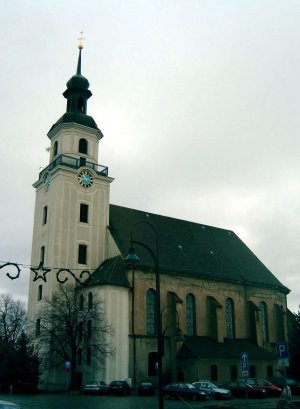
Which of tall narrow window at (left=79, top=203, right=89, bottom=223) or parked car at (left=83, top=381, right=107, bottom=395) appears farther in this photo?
tall narrow window at (left=79, top=203, right=89, bottom=223)

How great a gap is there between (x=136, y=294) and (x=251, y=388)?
1319cm

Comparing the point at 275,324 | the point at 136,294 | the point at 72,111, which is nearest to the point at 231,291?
the point at 275,324

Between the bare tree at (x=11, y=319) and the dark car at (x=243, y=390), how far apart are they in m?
36.6

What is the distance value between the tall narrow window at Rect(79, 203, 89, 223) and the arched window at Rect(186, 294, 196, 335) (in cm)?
1271

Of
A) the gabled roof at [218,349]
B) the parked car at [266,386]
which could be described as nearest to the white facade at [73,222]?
the gabled roof at [218,349]

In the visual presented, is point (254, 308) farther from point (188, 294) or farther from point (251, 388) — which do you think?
point (251, 388)

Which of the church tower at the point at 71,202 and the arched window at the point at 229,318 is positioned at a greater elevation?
the church tower at the point at 71,202

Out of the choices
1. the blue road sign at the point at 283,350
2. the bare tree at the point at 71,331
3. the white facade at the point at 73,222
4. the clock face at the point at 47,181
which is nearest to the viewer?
the blue road sign at the point at 283,350

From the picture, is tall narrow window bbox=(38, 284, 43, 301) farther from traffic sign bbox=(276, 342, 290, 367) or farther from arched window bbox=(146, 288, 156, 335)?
traffic sign bbox=(276, 342, 290, 367)

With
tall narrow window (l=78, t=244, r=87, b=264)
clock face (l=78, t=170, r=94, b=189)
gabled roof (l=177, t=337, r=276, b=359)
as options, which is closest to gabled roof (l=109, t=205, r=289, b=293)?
tall narrow window (l=78, t=244, r=87, b=264)

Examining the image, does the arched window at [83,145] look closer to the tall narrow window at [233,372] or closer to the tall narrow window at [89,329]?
the tall narrow window at [89,329]

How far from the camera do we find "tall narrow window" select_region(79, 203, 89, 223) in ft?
159

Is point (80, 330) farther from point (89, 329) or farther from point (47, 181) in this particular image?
point (47, 181)

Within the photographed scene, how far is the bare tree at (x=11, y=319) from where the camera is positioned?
70.6 meters
